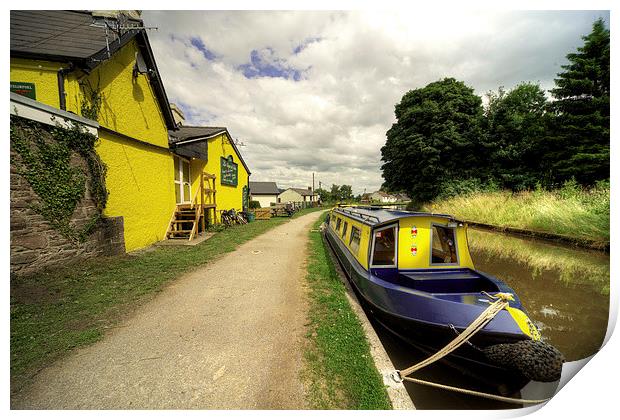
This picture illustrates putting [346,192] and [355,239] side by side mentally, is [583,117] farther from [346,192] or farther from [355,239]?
[346,192]

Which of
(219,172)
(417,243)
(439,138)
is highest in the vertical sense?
(439,138)

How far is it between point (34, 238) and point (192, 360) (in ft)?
15.0

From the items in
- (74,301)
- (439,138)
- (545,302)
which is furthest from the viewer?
(439,138)

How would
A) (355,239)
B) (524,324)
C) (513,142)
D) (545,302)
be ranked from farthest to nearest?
1. (513,142)
2. (355,239)
3. (545,302)
4. (524,324)

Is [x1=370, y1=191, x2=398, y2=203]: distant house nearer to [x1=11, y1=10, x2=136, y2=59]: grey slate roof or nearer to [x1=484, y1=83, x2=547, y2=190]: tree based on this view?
[x1=484, y1=83, x2=547, y2=190]: tree

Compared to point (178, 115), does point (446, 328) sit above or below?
below

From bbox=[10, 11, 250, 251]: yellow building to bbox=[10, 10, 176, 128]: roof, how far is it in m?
0.02

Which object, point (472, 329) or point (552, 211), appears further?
point (552, 211)

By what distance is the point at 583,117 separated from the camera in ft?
42.9

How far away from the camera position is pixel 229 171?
1594 centimetres

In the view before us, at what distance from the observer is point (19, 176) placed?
430cm

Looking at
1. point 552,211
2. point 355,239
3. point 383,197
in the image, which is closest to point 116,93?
point 355,239

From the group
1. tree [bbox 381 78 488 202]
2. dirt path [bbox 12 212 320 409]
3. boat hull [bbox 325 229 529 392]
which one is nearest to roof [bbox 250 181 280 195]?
tree [bbox 381 78 488 202]

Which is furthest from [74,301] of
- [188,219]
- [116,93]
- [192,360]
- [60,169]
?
[188,219]
